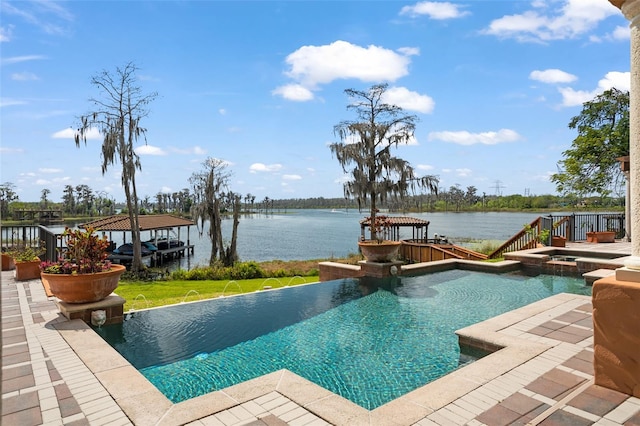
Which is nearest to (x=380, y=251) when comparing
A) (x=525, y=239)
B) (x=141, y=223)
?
(x=525, y=239)

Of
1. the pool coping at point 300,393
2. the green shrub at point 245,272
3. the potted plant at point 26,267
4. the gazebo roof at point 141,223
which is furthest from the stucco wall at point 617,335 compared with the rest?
the gazebo roof at point 141,223

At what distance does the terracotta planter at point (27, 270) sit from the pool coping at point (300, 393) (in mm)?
6250

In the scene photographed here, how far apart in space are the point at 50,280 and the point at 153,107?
50.0ft

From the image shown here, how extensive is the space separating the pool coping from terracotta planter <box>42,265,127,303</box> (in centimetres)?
146

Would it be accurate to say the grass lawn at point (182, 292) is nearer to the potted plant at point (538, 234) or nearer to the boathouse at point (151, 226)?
the potted plant at point (538, 234)

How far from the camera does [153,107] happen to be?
19.4m

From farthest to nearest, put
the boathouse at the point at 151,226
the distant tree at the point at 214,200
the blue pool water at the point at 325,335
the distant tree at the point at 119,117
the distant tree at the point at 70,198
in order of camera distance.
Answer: the distant tree at the point at 70,198 < the boathouse at the point at 151,226 < the distant tree at the point at 214,200 < the distant tree at the point at 119,117 < the blue pool water at the point at 325,335

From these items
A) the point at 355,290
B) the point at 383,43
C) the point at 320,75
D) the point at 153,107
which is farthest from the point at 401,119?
the point at 153,107

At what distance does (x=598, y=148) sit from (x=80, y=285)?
23.3 m

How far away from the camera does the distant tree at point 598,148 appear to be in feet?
65.8

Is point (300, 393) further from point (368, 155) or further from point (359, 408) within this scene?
point (368, 155)

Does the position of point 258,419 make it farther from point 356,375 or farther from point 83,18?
point 83,18

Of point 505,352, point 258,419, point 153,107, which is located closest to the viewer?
point 258,419

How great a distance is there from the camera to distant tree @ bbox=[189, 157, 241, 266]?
888 inches
